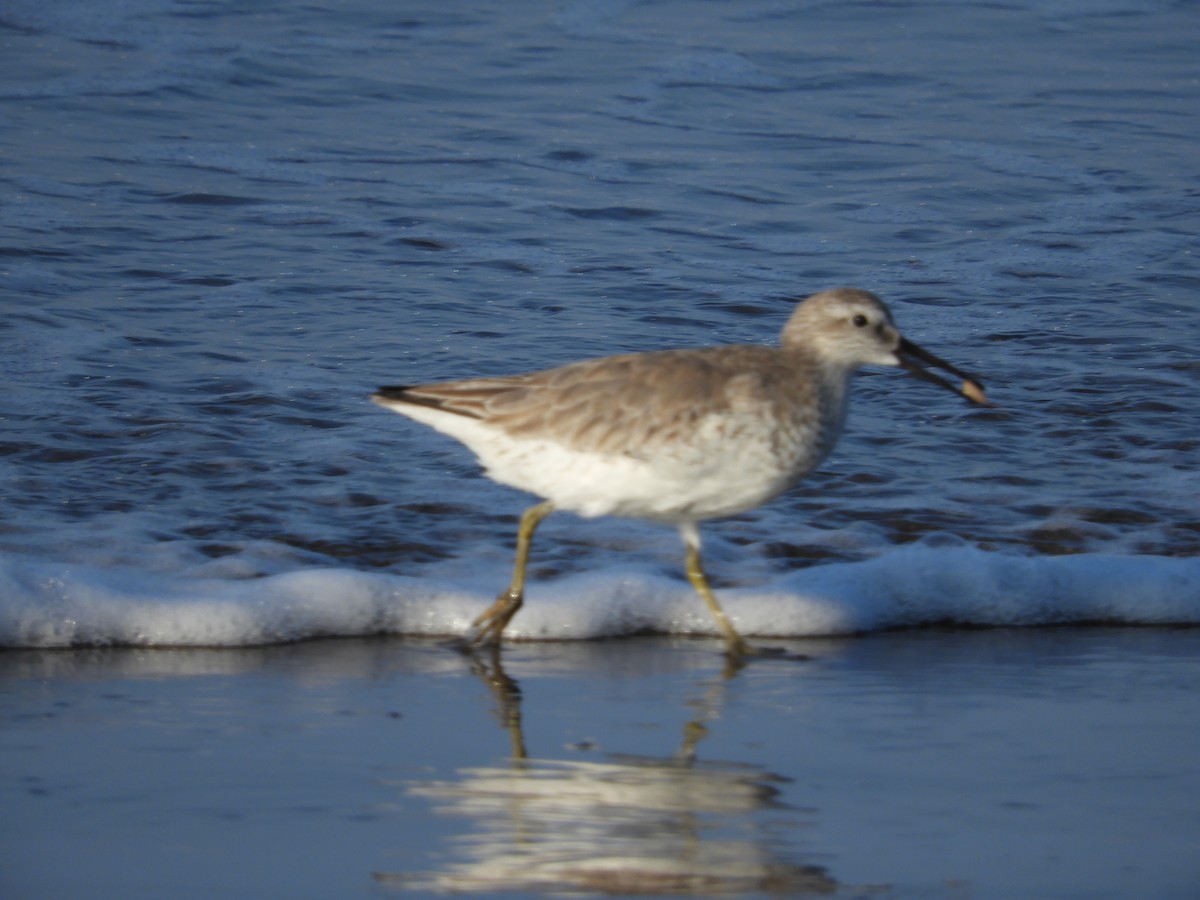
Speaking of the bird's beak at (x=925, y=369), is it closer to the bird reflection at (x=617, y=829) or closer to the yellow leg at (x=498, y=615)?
the yellow leg at (x=498, y=615)

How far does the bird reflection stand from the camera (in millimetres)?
4051

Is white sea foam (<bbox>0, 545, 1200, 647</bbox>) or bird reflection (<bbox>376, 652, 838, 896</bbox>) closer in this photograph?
bird reflection (<bbox>376, 652, 838, 896</bbox>)

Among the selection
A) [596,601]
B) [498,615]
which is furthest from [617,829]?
[596,601]

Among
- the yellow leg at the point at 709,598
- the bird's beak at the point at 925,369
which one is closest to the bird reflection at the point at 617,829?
the yellow leg at the point at 709,598

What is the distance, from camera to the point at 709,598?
618 cm

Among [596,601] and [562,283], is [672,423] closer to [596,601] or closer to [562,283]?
[596,601]

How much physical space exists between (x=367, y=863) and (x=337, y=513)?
3.38 metres

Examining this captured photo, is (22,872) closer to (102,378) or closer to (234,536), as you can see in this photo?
(234,536)

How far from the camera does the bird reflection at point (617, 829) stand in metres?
4.05

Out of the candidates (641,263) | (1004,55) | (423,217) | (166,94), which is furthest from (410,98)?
(1004,55)

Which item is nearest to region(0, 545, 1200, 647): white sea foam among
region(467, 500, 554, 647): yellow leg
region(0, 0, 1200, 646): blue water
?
region(0, 0, 1200, 646): blue water

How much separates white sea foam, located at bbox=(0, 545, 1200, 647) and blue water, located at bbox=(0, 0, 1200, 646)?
0.02 meters

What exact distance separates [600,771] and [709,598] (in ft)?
4.91

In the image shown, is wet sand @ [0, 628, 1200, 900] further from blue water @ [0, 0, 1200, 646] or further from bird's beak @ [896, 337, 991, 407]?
bird's beak @ [896, 337, 991, 407]
